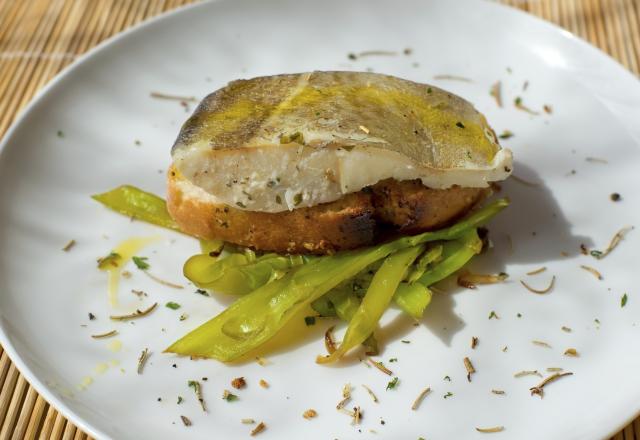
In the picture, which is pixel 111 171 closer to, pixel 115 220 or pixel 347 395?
pixel 115 220

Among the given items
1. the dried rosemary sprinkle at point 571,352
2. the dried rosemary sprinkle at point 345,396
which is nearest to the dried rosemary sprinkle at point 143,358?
the dried rosemary sprinkle at point 345,396

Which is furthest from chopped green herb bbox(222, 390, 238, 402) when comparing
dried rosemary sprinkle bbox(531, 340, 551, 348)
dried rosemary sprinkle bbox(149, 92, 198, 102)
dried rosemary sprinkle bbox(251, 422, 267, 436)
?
dried rosemary sprinkle bbox(149, 92, 198, 102)

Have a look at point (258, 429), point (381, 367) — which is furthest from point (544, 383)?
point (258, 429)

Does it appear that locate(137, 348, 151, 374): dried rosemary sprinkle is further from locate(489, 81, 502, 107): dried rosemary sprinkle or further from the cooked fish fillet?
locate(489, 81, 502, 107): dried rosemary sprinkle

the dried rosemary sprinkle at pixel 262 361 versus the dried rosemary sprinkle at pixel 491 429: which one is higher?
the dried rosemary sprinkle at pixel 491 429

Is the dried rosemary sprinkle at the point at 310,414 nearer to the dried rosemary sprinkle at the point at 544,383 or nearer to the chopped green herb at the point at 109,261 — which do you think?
the dried rosemary sprinkle at the point at 544,383
